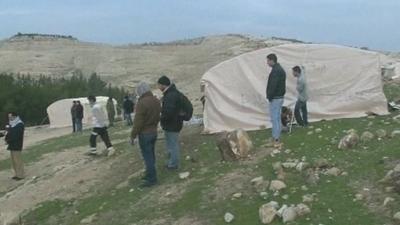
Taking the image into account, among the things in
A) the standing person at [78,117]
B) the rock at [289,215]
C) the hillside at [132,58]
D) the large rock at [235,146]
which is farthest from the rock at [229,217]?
the hillside at [132,58]

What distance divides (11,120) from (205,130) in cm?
507

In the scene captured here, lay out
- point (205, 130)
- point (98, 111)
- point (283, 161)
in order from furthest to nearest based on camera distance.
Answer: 1. point (205, 130)
2. point (98, 111)
3. point (283, 161)

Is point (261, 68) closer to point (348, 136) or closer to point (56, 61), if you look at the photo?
point (348, 136)

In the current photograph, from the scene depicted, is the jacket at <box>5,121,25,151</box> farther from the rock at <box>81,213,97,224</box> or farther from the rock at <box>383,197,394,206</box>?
the rock at <box>383,197,394,206</box>

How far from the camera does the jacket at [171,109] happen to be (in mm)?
12477

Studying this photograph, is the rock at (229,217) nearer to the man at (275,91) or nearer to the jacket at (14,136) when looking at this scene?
the man at (275,91)

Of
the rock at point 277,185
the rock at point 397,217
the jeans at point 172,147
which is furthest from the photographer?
the jeans at point 172,147

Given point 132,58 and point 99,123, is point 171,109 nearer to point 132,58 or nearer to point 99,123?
point 99,123

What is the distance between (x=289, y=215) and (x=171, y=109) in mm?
4215

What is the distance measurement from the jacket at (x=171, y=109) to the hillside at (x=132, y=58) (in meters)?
52.2

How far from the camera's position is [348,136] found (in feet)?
40.1

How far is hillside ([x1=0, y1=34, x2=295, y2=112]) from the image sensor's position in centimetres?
7625

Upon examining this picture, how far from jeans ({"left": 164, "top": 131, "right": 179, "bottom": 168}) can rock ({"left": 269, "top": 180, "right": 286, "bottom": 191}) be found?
2918 mm

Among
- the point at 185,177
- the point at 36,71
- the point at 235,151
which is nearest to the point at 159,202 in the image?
the point at 185,177
